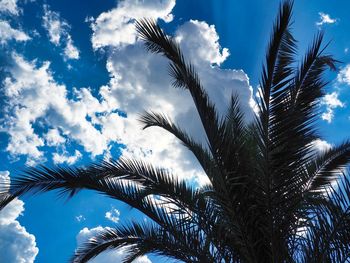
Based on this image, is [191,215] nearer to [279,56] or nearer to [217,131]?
[217,131]

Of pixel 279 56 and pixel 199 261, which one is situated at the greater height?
pixel 279 56

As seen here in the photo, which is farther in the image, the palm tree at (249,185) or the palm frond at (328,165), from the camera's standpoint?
the palm frond at (328,165)

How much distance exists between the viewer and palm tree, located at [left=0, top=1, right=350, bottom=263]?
458cm

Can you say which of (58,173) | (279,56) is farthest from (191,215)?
(279,56)

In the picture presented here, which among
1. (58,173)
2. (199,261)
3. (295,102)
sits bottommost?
(199,261)

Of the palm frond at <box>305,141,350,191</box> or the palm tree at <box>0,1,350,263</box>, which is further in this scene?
the palm frond at <box>305,141,350,191</box>

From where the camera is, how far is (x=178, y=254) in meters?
5.52

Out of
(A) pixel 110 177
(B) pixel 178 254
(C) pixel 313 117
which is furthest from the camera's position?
(A) pixel 110 177

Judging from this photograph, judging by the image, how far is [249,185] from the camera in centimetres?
517

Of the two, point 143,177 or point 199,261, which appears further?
point 143,177

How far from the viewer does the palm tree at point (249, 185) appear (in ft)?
15.0

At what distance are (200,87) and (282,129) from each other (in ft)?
4.33

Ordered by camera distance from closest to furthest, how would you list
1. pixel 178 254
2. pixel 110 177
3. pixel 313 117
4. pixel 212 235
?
pixel 313 117
pixel 212 235
pixel 178 254
pixel 110 177

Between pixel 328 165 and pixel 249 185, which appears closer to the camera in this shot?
pixel 249 185
